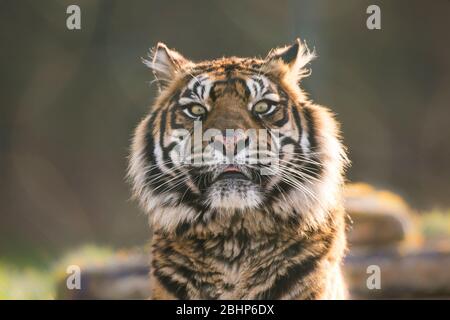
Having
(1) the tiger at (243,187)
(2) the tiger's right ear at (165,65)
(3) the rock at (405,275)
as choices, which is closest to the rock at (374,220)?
(3) the rock at (405,275)

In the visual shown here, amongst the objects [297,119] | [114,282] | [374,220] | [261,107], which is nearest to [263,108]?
[261,107]

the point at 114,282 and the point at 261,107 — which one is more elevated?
the point at 261,107

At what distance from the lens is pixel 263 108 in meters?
2.82

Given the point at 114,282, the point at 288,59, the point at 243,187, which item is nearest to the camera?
the point at 243,187

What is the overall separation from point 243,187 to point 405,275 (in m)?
2.07

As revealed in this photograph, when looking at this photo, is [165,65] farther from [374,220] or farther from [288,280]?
[374,220]

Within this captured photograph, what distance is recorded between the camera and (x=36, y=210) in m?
4.81

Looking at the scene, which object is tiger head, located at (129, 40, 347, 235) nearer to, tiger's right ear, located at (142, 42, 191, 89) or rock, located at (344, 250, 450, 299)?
tiger's right ear, located at (142, 42, 191, 89)

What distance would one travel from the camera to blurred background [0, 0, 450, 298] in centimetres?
→ 438

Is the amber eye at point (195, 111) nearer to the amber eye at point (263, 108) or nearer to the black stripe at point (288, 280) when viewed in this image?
the amber eye at point (263, 108)

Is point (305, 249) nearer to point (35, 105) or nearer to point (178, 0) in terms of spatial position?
point (178, 0)

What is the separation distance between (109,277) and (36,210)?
940 mm
